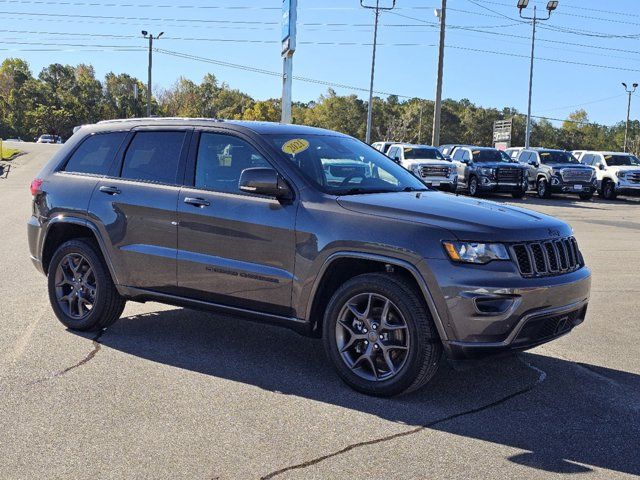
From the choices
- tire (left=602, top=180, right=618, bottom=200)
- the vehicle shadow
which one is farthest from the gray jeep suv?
tire (left=602, top=180, right=618, bottom=200)

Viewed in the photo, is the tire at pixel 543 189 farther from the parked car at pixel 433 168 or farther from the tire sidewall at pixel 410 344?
the tire sidewall at pixel 410 344

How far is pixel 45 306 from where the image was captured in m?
7.47

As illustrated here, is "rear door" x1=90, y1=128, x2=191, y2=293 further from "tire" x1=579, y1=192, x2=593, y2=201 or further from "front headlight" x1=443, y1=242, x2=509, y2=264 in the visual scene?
"tire" x1=579, y1=192, x2=593, y2=201

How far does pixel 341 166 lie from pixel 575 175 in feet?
81.9

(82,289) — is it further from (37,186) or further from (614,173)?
(614,173)

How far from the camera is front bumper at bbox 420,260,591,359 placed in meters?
4.50

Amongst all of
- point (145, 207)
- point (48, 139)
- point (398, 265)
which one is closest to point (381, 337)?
point (398, 265)

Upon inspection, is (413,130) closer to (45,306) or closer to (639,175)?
(639,175)

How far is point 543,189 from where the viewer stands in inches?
1166

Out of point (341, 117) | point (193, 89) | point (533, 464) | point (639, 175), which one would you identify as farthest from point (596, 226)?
point (193, 89)

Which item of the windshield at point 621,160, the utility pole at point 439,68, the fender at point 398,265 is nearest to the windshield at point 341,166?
the fender at point 398,265

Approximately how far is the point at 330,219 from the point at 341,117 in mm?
98444

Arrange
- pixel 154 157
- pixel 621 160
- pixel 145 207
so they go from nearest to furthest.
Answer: pixel 145 207 → pixel 154 157 → pixel 621 160

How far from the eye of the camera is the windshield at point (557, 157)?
30.2 metres
